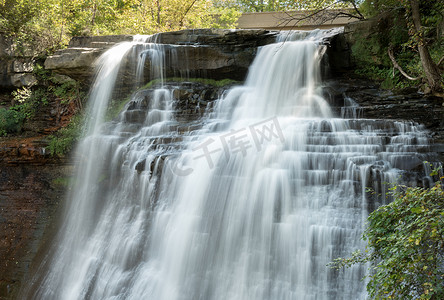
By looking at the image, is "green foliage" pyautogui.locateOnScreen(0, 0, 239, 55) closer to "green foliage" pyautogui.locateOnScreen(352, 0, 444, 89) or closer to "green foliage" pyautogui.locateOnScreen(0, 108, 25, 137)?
"green foliage" pyautogui.locateOnScreen(0, 108, 25, 137)

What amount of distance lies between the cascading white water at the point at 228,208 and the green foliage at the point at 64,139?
0.54 m

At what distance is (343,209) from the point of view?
6398mm

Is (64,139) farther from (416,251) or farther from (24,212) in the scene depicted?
(416,251)

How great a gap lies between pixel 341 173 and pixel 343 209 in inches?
29.5

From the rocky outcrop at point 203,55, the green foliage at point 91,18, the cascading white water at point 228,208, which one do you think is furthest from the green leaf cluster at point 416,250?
the green foliage at point 91,18

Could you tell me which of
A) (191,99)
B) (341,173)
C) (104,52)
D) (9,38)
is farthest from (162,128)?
(9,38)

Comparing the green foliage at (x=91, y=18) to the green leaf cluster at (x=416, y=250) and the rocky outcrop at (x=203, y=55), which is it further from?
the green leaf cluster at (x=416, y=250)

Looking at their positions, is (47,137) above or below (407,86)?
below

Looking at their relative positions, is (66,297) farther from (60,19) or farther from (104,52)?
(60,19)

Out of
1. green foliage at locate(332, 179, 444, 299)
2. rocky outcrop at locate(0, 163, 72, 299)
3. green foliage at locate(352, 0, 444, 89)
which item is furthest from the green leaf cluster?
rocky outcrop at locate(0, 163, 72, 299)

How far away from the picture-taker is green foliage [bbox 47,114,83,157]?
34.0 feet

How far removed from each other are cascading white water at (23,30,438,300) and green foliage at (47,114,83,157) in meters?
0.54

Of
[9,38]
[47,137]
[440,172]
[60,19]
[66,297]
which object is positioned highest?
[60,19]

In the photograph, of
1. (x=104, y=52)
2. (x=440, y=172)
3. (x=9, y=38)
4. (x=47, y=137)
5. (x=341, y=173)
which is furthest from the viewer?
(x=9, y=38)
